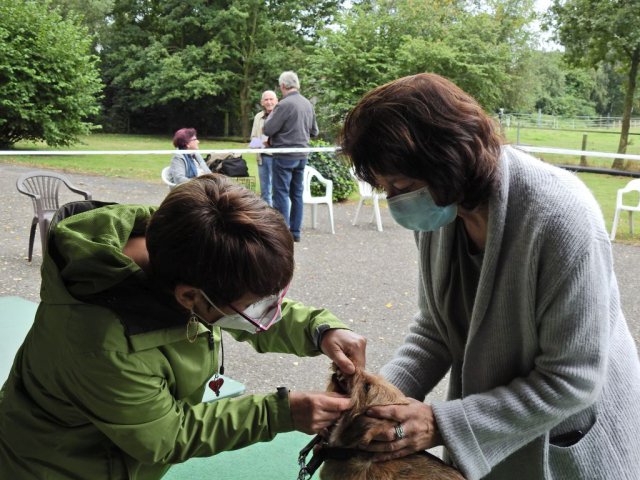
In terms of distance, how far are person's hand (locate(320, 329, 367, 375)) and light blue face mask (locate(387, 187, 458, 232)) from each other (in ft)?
1.50

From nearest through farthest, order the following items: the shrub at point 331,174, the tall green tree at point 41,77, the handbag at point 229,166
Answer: the handbag at point 229,166 → the shrub at point 331,174 → the tall green tree at point 41,77

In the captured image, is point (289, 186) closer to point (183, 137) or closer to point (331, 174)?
point (183, 137)

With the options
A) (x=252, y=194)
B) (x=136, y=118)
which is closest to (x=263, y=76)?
(x=136, y=118)

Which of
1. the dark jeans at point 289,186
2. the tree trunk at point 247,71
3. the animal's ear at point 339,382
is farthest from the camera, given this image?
the tree trunk at point 247,71

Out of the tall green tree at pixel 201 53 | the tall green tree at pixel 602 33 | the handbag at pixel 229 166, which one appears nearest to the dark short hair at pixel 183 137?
the handbag at pixel 229 166

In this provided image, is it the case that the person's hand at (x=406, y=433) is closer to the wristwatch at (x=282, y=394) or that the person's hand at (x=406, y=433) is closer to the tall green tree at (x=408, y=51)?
the wristwatch at (x=282, y=394)

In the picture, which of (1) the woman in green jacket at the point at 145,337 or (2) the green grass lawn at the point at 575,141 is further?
(2) the green grass lawn at the point at 575,141

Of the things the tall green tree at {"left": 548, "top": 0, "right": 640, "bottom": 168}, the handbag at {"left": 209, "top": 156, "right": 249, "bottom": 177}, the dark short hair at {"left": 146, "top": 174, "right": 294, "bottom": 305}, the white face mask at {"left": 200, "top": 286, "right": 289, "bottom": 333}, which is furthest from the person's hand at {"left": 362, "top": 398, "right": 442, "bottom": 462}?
the tall green tree at {"left": 548, "top": 0, "right": 640, "bottom": 168}

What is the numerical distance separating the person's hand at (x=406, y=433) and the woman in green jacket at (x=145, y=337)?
145 mm

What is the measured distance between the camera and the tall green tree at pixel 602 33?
21109 mm

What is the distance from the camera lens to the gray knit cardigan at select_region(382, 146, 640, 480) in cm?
163

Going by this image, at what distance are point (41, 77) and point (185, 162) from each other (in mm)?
14047

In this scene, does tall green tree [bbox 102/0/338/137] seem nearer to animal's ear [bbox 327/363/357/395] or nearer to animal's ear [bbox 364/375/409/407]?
animal's ear [bbox 327/363/357/395]

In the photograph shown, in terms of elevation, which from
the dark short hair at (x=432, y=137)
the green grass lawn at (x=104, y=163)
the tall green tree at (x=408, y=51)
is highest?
the tall green tree at (x=408, y=51)
